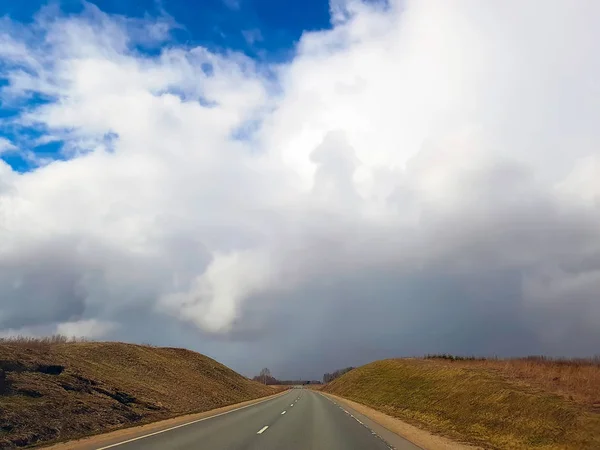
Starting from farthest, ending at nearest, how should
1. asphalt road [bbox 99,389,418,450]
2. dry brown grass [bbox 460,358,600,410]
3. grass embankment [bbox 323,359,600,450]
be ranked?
dry brown grass [bbox 460,358,600,410] < grass embankment [bbox 323,359,600,450] < asphalt road [bbox 99,389,418,450]

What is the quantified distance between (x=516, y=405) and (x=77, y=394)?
25220mm

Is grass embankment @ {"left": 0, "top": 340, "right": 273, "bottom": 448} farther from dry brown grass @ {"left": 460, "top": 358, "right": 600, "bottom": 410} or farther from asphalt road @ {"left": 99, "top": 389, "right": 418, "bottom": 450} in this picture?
dry brown grass @ {"left": 460, "top": 358, "right": 600, "bottom": 410}

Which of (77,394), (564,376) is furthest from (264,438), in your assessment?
(564,376)

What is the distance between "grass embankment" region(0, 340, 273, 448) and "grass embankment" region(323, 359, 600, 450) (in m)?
17.6

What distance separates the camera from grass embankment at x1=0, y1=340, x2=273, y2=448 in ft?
65.4

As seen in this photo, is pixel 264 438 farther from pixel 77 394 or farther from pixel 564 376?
pixel 564 376

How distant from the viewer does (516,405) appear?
83.1ft

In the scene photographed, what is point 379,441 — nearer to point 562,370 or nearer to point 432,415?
point 432,415

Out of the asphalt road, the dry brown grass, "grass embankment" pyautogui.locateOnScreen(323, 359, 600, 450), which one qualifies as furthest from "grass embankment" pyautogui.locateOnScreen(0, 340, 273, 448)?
the dry brown grass

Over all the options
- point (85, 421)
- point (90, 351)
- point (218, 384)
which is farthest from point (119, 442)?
point (218, 384)

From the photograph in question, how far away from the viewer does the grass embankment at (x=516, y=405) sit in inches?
738

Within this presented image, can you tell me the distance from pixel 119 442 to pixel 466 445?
13421 millimetres

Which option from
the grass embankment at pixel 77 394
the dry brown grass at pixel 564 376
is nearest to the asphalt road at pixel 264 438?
the grass embankment at pixel 77 394

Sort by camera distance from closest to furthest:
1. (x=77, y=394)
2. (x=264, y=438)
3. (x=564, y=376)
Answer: (x=264, y=438) → (x=77, y=394) → (x=564, y=376)
